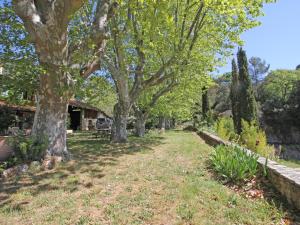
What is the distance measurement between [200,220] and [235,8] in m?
8.30

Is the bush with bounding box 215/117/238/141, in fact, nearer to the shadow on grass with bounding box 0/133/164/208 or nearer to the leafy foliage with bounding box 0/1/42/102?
the shadow on grass with bounding box 0/133/164/208

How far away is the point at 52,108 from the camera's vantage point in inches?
347

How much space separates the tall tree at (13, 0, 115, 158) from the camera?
7.96 m

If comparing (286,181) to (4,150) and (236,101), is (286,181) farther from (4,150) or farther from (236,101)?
(236,101)

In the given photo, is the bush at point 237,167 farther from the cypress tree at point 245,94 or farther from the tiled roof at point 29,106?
the cypress tree at point 245,94

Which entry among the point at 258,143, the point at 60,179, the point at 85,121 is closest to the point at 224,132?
the point at 258,143

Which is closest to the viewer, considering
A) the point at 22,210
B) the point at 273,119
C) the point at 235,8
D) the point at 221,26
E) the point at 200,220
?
the point at 200,220

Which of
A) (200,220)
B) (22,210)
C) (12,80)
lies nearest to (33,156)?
(12,80)

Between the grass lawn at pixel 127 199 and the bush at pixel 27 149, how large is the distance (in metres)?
0.68

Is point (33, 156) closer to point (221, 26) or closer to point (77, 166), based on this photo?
point (77, 166)

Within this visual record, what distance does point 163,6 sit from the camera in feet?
31.2

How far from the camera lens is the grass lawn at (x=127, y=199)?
15.6 feet

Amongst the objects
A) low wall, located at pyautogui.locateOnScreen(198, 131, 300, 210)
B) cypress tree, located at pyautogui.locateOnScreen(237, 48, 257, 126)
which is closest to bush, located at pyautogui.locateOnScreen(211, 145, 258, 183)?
low wall, located at pyautogui.locateOnScreen(198, 131, 300, 210)

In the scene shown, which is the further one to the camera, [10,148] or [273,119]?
[273,119]
